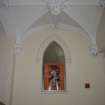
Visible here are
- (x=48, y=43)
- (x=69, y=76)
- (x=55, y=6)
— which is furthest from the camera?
(x=48, y=43)

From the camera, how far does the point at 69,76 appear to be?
5.55 m

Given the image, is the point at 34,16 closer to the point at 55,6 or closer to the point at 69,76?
the point at 55,6

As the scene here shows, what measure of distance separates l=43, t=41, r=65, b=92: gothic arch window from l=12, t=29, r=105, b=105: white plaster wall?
0.21 meters

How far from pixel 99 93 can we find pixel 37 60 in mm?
2257

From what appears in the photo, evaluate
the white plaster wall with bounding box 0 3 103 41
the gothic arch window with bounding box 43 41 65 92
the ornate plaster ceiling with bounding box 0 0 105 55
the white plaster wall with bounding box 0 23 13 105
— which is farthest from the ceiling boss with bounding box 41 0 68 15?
the white plaster wall with bounding box 0 23 13 105

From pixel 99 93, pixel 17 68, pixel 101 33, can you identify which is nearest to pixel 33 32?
pixel 17 68

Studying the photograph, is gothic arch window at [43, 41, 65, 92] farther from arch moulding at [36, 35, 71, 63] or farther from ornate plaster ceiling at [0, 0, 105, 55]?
ornate plaster ceiling at [0, 0, 105, 55]

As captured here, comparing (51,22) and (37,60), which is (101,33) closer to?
(51,22)

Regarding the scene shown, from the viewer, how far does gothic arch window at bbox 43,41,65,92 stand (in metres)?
5.60

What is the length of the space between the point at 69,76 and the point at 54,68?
59cm

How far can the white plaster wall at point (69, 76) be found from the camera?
5.31m

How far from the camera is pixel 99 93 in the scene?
534cm

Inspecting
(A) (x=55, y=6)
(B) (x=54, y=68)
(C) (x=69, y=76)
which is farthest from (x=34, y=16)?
(C) (x=69, y=76)

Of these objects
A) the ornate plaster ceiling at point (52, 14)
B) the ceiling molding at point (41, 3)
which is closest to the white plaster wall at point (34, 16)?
the ornate plaster ceiling at point (52, 14)
